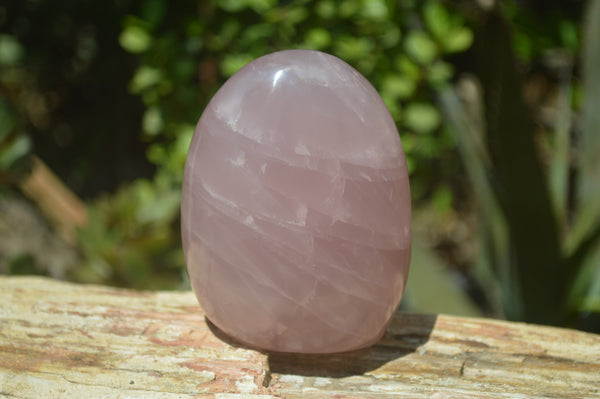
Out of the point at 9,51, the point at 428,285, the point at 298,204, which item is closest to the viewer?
the point at 298,204

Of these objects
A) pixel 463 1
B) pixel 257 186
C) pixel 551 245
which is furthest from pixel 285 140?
pixel 463 1

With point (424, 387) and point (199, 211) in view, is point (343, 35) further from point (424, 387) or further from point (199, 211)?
point (424, 387)

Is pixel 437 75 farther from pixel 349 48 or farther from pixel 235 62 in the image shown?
pixel 235 62

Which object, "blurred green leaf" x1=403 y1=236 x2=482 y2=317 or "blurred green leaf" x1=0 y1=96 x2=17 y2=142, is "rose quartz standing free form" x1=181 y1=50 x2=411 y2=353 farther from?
"blurred green leaf" x1=0 y1=96 x2=17 y2=142

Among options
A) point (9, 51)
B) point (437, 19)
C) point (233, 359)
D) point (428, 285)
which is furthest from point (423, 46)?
point (9, 51)

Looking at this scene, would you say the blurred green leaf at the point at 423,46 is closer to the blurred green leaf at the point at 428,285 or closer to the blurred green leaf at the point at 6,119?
the blurred green leaf at the point at 428,285

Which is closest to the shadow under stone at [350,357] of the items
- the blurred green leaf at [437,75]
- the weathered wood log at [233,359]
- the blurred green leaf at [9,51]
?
the weathered wood log at [233,359]
